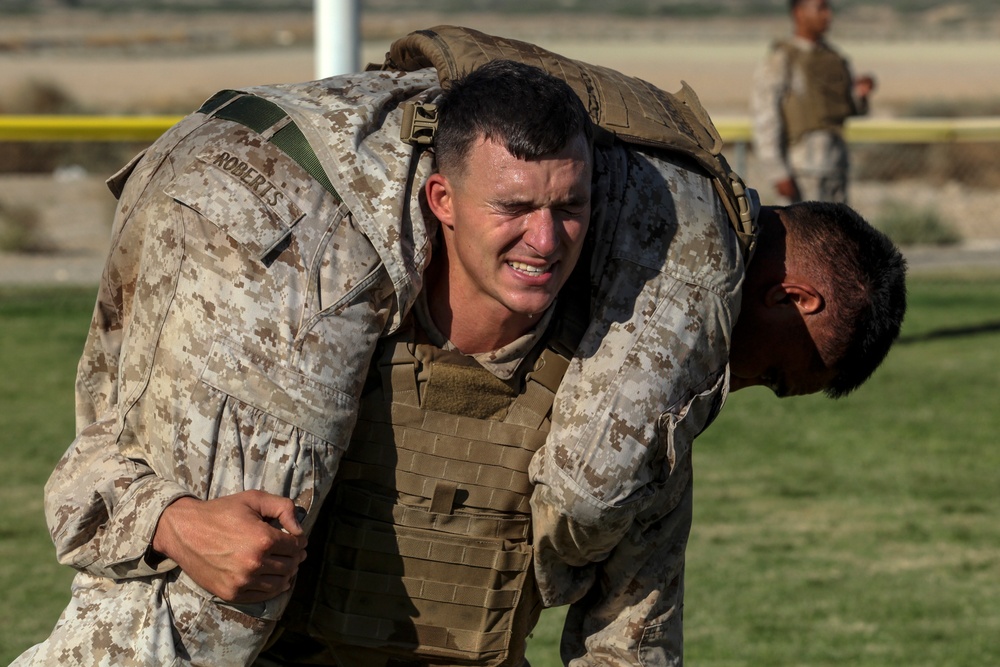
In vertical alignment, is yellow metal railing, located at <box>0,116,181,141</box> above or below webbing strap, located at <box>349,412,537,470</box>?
above

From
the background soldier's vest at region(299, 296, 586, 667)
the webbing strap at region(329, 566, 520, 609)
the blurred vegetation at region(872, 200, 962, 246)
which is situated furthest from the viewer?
the blurred vegetation at region(872, 200, 962, 246)

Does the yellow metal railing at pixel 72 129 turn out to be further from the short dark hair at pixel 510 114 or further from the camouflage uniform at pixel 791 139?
the short dark hair at pixel 510 114

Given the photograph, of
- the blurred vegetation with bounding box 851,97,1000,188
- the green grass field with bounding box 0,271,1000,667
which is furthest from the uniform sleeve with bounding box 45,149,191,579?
the blurred vegetation with bounding box 851,97,1000,188

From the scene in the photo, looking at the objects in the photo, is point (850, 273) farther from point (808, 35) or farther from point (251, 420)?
point (808, 35)

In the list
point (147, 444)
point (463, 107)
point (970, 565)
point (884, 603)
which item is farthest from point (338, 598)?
point (970, 565)

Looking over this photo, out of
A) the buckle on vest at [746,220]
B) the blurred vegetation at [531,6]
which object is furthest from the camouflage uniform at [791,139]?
the blurred vegetation at [531,6]

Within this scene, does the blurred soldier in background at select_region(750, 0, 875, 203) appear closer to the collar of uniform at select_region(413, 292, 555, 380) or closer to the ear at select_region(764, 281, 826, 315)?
the ear at select_region(764, 281, 826, 315)

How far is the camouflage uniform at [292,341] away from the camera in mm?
2570

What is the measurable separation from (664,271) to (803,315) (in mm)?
451

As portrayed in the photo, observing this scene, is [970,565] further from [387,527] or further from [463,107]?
[463,107]

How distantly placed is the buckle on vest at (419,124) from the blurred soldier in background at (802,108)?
6.91 meters

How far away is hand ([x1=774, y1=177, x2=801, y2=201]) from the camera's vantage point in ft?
30.5

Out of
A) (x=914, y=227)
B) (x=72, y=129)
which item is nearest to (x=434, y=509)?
(x=72, y=129)

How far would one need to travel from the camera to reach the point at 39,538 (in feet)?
19.9
